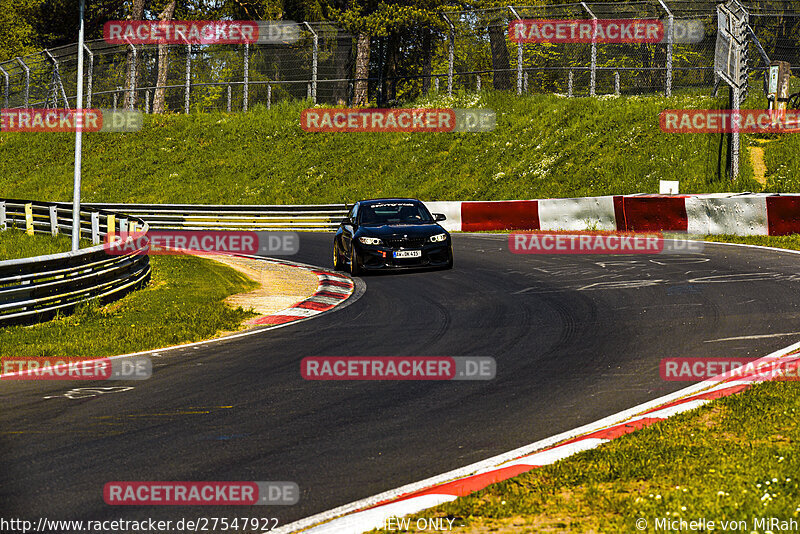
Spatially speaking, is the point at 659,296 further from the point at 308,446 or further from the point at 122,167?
the point at 122,167

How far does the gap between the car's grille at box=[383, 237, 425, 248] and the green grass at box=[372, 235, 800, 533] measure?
10.6m

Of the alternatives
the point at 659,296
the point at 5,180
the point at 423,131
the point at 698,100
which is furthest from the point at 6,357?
the point at 5,180

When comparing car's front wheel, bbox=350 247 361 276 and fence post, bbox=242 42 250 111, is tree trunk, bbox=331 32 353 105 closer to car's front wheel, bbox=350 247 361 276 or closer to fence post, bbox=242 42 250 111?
fence post, bbox=242 42 250 111

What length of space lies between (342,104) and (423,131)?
556 centimetres

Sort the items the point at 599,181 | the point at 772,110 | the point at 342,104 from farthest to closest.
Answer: the point at 342,104 < the point at 599,181 < the point at 772,110

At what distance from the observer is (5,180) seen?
158 ft
